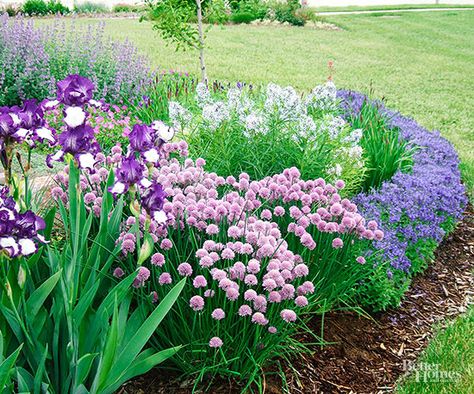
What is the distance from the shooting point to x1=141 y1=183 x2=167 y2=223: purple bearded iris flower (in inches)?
89.4

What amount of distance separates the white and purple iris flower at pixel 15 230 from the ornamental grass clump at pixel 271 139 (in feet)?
7.53

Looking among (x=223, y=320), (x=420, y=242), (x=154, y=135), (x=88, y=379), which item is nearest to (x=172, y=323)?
(x=223, y=320)

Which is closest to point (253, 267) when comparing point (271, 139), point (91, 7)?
point (271, 139)

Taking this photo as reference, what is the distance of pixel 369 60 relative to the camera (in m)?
Answer: 15.4

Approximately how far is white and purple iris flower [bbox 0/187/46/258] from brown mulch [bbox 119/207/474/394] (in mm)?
1129

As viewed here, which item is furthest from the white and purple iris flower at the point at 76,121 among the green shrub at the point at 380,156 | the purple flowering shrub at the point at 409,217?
the green shrub at the point at 380,156

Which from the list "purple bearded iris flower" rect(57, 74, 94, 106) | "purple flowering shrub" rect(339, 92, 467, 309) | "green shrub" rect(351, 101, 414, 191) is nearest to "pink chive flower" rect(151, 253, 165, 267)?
"purple bearded iris flower" rect(57, 74, 94, 106)

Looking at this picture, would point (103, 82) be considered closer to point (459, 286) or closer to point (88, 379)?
point (459, 286)

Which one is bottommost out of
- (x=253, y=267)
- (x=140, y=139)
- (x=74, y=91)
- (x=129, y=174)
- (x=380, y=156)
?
(x=380, y=156)

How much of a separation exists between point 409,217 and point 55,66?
5.20 metres

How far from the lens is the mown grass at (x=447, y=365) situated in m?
3.25

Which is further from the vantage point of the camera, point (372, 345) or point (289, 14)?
point (289, 14)

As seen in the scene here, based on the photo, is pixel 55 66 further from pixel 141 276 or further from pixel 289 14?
pixel 289 14

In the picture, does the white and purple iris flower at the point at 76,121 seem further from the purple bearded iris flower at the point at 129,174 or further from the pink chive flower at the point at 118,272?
the pink chive flower at the point at 118,272
